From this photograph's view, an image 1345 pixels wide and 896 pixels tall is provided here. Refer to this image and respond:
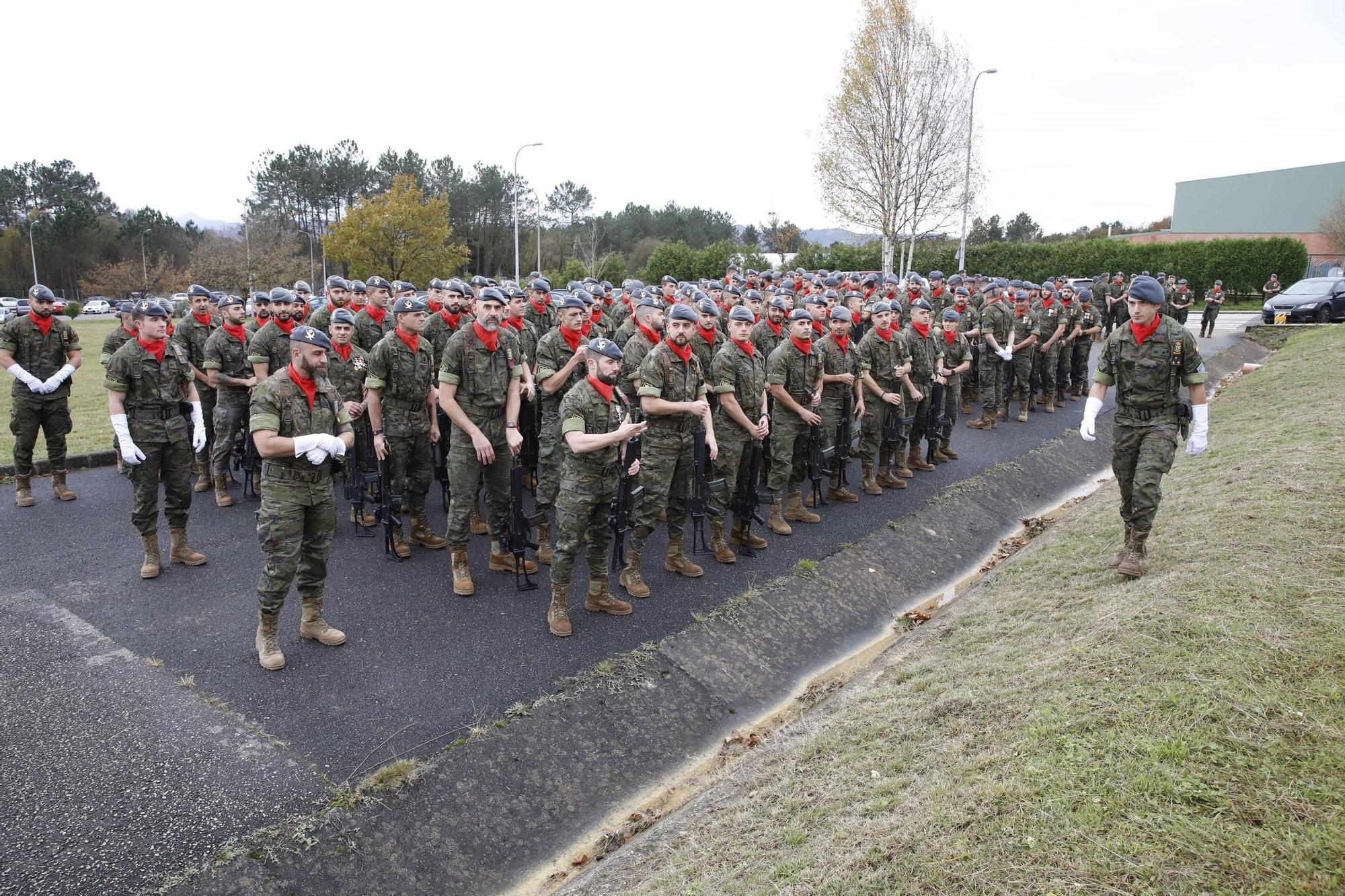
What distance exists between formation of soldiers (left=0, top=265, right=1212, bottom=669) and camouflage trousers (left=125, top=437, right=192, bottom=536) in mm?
20

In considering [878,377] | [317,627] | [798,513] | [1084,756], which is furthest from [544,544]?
[1084,756]

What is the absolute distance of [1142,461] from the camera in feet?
21.8

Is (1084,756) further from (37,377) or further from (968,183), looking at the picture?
(968,183)

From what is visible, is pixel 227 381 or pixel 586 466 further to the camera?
pixel 227 381

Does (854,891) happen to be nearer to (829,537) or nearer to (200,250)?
(829,537)

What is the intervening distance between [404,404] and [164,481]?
2.19 meters

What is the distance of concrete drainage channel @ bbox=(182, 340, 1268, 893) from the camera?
4219 millimetres

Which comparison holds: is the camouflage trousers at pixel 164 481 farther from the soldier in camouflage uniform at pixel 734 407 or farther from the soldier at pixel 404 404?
the soldier in camouflage uniform at pixel 734 407

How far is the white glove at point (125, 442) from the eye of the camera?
6676 millimetres

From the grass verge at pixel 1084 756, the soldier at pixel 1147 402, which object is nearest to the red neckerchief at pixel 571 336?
the grass verge at pixel 1084 756

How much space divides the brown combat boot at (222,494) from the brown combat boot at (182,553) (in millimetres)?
1839

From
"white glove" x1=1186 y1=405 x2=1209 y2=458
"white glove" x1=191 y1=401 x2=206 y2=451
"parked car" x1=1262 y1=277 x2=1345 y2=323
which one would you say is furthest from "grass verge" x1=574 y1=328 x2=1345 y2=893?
"parked car" x1=1262 y1=277 x2=1345 y2=323

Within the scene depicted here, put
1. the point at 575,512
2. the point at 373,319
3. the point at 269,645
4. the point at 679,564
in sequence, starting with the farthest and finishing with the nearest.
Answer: the point at 373,319, the point at 679,564, the point at 575,512, the point at 269,645

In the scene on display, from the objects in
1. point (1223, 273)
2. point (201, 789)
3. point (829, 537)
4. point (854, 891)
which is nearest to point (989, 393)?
point (829, 537)
